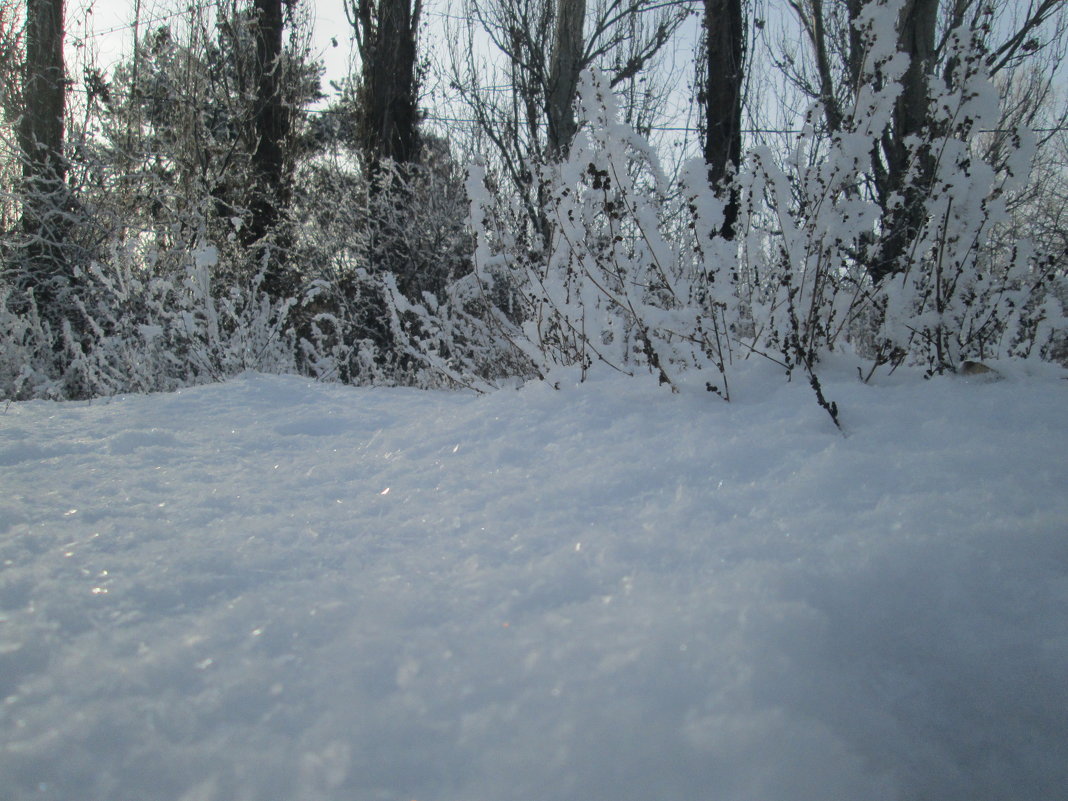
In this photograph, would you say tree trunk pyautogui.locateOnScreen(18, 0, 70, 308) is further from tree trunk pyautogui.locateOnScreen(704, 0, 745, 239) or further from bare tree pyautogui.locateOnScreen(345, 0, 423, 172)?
tree trunk pyautogui.locateOnScreen(704, 0, 745, 239)

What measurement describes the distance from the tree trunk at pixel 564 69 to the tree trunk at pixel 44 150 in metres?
5.31

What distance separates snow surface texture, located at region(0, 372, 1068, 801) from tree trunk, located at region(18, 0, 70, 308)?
22.1 feet

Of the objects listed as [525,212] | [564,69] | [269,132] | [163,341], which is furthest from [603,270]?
[269,132]

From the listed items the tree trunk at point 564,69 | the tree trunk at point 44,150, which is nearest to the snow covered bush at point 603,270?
the tree trunk at point 564,69

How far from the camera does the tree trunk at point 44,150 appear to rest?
259 inches

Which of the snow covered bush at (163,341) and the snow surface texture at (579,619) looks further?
the snow covered bush at (163,341)

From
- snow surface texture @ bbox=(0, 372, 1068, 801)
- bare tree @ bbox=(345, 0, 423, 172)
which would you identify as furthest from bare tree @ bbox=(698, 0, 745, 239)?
bare tree @ bbox=(345, 0, 423, 172)

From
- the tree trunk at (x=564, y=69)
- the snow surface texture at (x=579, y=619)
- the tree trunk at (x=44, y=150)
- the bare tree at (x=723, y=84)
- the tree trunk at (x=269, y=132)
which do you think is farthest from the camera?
the tree trunk at (x=269, y=132)

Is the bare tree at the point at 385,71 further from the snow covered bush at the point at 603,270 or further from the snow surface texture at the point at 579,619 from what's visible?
the snow surface texture at the point at 579,619

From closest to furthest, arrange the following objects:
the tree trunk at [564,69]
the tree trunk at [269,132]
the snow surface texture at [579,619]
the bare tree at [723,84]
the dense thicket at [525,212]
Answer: the snow surface texture at [579,619] < the dense thicket at [525,212] < the bare tree at [723,84] < the tree trunk at [564,69] < the tree trunk at [269,132]

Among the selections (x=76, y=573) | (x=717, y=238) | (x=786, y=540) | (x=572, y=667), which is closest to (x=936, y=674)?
(x=786, y=540)

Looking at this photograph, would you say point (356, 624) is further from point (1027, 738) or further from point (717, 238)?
point (717, 238)

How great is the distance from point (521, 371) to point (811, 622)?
2861 mm

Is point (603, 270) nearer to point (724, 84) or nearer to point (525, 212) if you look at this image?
point (525, 212)
